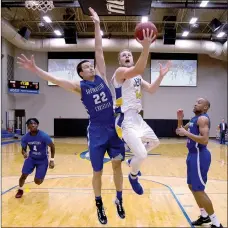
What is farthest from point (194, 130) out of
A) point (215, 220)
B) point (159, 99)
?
point (159, 99)

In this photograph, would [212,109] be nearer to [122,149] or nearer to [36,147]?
[36,147]

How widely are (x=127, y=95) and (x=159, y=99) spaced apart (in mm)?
20115

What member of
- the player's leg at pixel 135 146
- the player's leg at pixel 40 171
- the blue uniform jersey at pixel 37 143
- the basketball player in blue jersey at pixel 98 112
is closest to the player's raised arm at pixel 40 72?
the basketball player in blue jersey at pixel 98 112

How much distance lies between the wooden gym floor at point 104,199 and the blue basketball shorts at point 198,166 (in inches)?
40.5

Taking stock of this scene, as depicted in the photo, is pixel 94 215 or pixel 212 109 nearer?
pixel 94 215

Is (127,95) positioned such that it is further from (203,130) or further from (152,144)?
(203,130)

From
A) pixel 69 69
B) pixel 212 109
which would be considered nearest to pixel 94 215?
pixel 69 69

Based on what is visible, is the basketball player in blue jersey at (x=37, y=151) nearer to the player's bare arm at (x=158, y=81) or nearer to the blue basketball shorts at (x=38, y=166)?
the blue basketball shorts at (x=38, y=166)

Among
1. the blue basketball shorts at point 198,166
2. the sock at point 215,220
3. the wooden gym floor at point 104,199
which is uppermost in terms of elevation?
the blue basketball shorts at point 198,166

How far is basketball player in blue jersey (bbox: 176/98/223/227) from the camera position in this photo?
515 centimetres

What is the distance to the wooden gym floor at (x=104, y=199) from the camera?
648 cm

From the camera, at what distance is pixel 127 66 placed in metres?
3.45

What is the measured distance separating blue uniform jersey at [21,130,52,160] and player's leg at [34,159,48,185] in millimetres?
117

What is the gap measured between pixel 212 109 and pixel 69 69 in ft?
33.0
